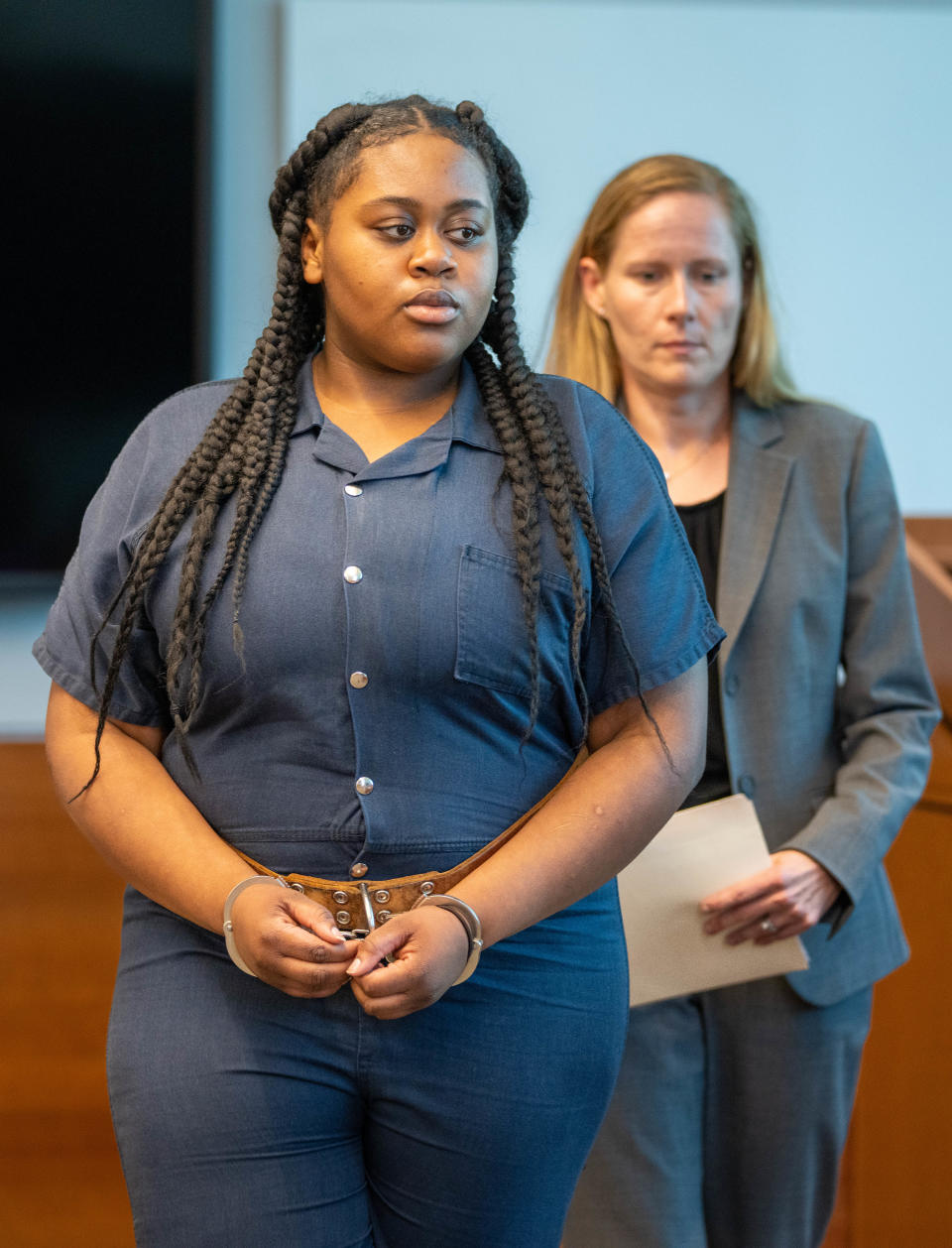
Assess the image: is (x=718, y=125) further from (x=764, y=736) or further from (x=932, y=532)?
(x=764, y=736)

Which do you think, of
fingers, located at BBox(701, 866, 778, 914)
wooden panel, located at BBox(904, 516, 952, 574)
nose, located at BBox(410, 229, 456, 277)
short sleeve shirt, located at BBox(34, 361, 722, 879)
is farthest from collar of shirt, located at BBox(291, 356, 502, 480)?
wooden panel, located at BBox(904, 516, 952, 574)

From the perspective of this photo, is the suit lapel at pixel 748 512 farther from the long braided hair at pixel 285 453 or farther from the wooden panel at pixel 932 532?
the wooden panel at pixel 932 532

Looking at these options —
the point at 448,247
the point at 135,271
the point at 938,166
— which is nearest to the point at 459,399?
the point at 448,247

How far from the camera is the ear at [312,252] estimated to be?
1.03 meters

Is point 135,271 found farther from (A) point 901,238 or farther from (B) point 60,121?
(A) point 901,238

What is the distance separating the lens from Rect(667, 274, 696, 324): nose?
1516 millimetres

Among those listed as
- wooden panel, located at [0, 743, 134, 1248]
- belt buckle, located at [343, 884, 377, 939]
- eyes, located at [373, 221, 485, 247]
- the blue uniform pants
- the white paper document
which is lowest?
wooden panel, located at [0, 743, 134, 1248]

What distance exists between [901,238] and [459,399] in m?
1.74

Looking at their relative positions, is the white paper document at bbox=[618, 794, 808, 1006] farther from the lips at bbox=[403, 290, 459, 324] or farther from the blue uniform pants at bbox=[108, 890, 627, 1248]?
the lips at bbox=[403, 290, 459, 324]

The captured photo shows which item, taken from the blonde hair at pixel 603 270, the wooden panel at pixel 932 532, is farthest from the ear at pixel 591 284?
the wooden panel at pixel 932 532

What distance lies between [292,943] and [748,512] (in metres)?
0.85

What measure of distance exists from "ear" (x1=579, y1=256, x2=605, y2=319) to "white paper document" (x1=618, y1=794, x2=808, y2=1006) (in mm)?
625

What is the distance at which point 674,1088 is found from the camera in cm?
150

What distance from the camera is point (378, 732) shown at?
3.19 ft
